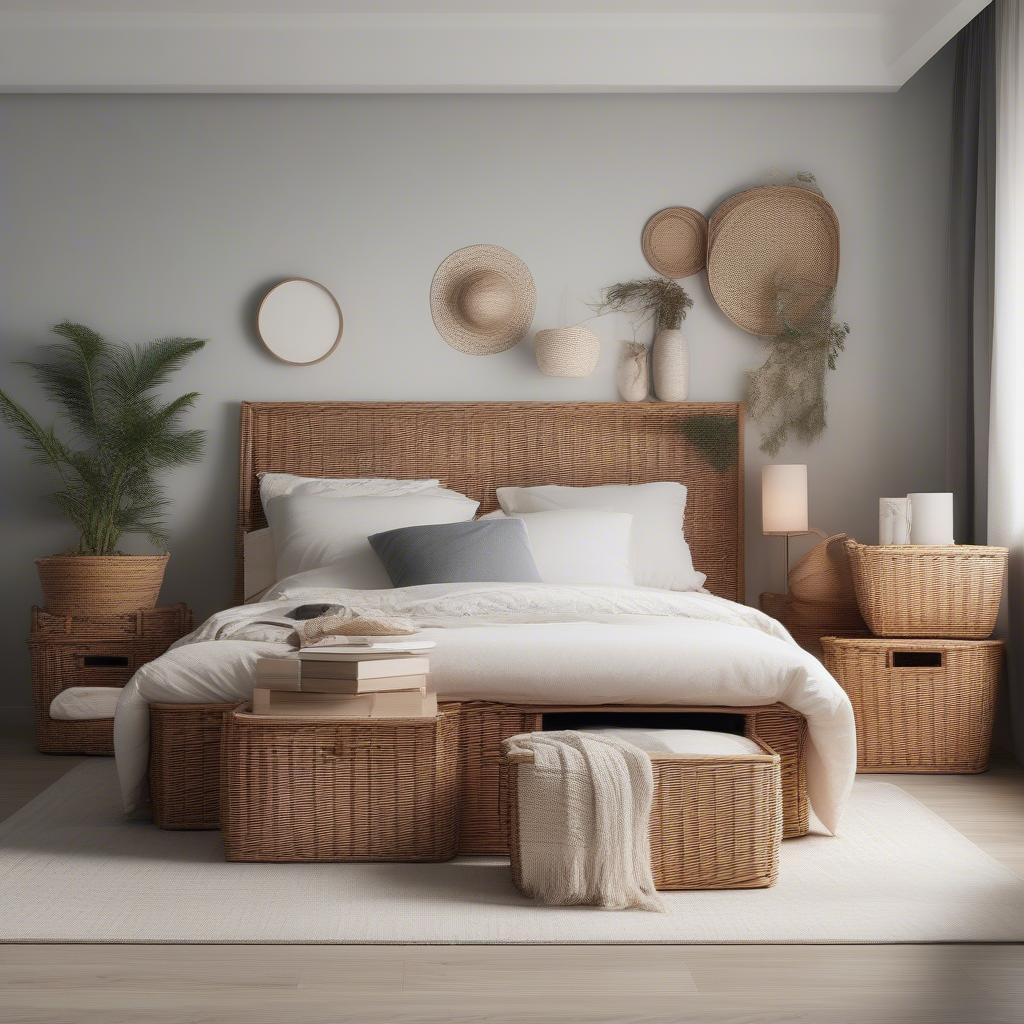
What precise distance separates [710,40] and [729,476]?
5.76ft

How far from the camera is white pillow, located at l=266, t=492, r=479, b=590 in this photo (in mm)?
4445

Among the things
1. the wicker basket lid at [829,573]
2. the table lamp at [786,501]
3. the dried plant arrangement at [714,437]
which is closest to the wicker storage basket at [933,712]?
the wicker basket lid at [829,573]

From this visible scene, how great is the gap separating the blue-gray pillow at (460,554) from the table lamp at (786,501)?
1071mm

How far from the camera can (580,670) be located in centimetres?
314

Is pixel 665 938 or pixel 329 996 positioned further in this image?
pixel 665 938

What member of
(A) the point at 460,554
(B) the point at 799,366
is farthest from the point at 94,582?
(B) the point at 799,366

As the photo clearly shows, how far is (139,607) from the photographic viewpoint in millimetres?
4629

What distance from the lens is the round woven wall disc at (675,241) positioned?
509 centimetres

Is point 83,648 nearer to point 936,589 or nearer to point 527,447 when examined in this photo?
point 527,447

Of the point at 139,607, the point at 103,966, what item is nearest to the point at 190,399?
the point at 139,607

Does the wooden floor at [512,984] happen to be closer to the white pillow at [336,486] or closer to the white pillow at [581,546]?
the white pillow at [581,546]

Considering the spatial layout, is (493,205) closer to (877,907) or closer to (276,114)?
(276,114)

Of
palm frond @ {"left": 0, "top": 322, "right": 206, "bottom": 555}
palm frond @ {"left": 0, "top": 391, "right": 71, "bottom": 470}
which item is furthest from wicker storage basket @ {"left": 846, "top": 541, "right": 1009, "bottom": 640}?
palm frond @ {"left": 0, "top": 391, "right": 71, "bottom": 470}

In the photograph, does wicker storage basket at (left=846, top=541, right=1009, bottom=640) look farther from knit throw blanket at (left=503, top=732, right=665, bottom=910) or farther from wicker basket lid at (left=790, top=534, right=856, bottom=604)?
knit throw blanket at (left=503, top=732, right=665, bottom=910)
